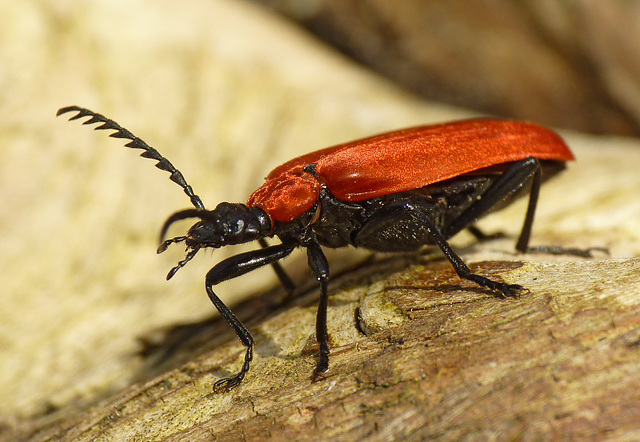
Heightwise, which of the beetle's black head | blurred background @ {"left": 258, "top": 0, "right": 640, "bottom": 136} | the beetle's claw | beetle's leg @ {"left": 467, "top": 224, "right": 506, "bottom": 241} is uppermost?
blurred background @ {"left": 258, "top": 0, "right": 640, "bottom": 136}

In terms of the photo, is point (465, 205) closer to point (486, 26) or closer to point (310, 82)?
point (310, 82)

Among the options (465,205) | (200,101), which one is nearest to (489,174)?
(465,205)

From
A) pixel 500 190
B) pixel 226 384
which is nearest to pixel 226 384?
pixel 226 384

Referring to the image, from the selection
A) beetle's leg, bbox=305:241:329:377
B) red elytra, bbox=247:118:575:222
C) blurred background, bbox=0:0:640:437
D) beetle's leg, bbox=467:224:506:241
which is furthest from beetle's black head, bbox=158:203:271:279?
beetle's leg, bbox=467:224:506:241

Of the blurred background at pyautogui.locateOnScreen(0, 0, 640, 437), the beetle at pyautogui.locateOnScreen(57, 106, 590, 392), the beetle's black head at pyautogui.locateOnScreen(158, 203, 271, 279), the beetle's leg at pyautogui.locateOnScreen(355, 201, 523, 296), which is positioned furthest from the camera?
the blurred background at pyautogui.locateOnScreen(0, 0, 640, 437)

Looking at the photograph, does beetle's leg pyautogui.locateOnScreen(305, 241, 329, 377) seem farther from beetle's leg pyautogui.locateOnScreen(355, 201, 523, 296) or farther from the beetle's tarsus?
the beetle's tarsus

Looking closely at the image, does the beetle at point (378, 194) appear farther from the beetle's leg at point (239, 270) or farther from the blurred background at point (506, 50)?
the blurred background at point (506, 50)
